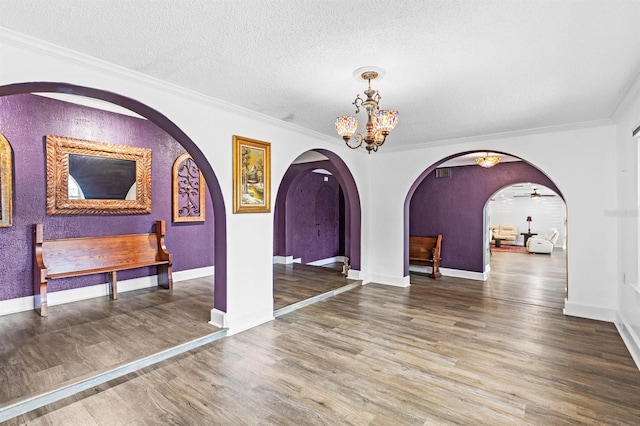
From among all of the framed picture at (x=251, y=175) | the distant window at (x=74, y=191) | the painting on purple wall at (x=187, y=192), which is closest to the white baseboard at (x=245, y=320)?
the framed picture at (x=251, y=175)

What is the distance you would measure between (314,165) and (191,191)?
103 inches

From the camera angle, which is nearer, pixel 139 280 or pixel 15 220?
pixel 15 220

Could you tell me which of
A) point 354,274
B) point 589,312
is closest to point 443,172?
point 354,274

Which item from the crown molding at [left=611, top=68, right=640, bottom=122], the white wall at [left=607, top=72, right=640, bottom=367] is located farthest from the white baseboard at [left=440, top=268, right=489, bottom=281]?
the crown molding at [left=611, top=68, right=640, bottom=122]

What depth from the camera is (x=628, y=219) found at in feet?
11.2

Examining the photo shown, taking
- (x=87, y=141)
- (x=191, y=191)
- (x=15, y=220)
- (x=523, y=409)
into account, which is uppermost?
(x=87, y=141)

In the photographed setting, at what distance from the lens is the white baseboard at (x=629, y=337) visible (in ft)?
9.65

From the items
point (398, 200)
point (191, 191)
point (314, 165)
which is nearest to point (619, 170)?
point (398, 200)

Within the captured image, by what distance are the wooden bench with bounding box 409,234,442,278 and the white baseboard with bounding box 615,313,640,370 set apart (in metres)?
2.92

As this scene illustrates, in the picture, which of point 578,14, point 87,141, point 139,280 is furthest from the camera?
point 139,280

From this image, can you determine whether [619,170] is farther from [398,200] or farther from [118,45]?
[118,45]

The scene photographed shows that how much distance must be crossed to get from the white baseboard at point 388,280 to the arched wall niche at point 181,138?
3.12 metres

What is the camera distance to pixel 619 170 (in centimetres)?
379

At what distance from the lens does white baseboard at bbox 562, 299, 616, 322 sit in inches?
156
